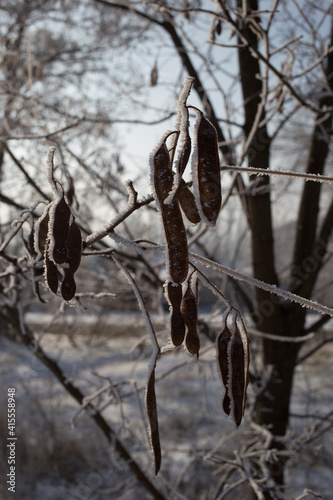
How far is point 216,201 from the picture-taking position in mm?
355

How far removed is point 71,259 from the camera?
0.42 metres

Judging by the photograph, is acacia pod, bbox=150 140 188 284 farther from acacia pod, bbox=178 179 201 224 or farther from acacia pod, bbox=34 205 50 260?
acacia pod, bbox=34 205 50 260

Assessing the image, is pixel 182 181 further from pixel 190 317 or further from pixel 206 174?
pixel 190 317

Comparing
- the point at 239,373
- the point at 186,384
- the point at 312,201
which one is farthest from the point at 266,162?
the point at 186,384

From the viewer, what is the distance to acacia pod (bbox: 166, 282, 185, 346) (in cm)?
42

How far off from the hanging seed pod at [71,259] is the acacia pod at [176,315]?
0.09 meters

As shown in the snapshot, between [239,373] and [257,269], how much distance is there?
129 centimetres

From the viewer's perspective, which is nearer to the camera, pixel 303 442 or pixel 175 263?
pixel 175 263

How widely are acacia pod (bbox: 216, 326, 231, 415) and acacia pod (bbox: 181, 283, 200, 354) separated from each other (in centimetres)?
2

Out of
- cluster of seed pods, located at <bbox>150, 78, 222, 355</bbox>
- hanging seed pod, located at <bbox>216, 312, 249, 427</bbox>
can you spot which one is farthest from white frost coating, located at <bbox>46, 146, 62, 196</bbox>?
hanging seed pod, located at <bbox>216, 312, 249, 427</bbox>

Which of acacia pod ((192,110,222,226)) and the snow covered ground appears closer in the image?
acacia pod ((192,110,222,226))

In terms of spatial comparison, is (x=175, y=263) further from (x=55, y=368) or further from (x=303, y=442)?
(x=303, y=442)

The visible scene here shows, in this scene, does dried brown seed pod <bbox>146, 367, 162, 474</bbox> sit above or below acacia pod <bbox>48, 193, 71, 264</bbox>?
below

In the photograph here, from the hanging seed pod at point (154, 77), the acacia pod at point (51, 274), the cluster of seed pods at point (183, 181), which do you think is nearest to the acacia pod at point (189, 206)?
the cluster of seed pods at point (183, 181)
